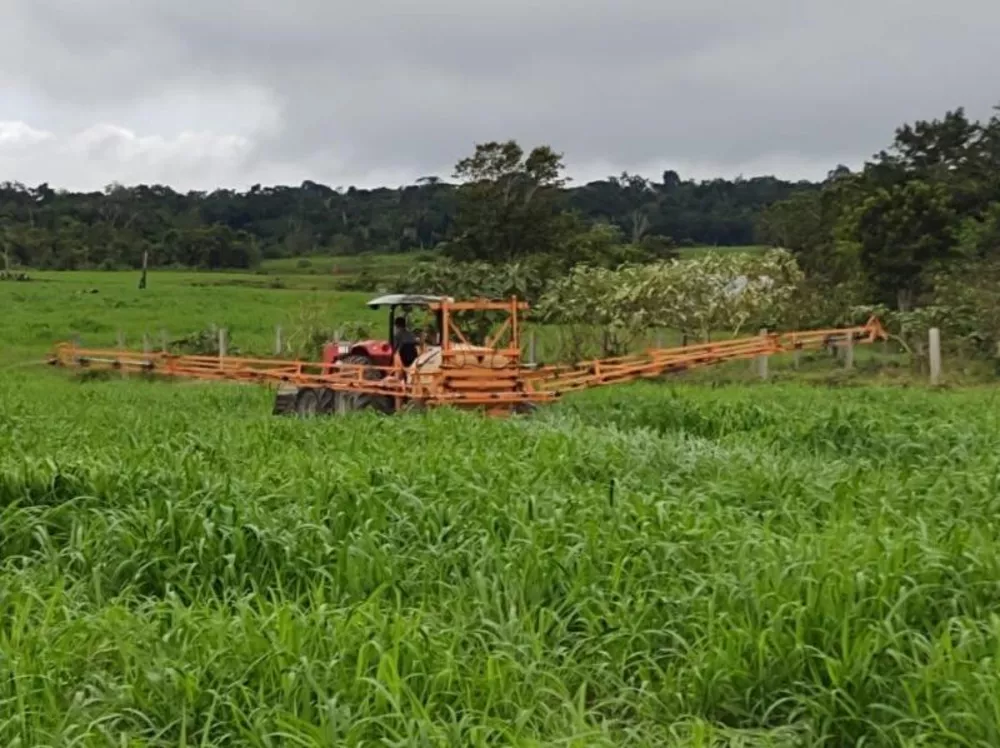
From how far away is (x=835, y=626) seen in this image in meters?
4.07

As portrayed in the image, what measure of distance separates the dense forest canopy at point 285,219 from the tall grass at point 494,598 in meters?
40.2

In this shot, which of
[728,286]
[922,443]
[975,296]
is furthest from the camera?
[728,286]

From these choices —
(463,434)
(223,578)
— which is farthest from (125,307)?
(223,578)

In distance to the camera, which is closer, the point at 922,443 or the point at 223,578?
the point at 223,578

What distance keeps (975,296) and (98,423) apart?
15.7 metres

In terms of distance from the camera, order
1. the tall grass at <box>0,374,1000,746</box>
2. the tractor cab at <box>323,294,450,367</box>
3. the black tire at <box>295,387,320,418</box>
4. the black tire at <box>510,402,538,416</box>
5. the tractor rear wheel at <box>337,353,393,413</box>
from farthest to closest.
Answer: the black tire at <box>295,387,320,418</box> < the tractor cab at <box>323,294,450,367</box> < the tractor rear wheel at <box>337,353,393,413</box> < the black tire at <box>510,402,538,416</box> < the tall grass at <box>0,374,1000,746</box>

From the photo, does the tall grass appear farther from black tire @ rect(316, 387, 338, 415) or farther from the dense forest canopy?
the dense forest canopy

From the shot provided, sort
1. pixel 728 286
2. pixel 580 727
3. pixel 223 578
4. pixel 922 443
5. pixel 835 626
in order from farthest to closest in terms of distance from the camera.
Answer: pixel 728 286, pixel 922 443, pixel 223 578, pixel 835 626, pixel 580 727

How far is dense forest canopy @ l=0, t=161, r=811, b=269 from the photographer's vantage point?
2601 inches

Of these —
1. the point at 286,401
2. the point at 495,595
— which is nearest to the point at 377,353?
the point at 286,401

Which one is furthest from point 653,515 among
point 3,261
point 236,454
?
point 3,261

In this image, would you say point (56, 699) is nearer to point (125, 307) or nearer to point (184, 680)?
point (184, 680)

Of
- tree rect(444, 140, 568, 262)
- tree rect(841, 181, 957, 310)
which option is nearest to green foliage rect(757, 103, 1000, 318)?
tree rect(841, 181, 957, 310)

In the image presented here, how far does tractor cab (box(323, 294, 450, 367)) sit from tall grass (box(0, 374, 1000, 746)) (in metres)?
6.55
